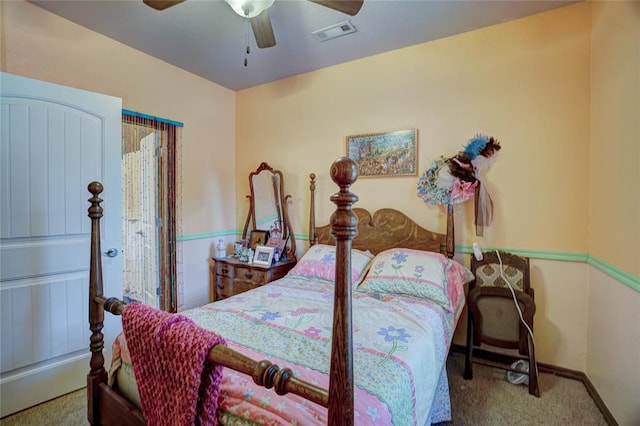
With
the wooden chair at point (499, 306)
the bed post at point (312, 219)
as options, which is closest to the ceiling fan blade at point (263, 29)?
the bed post at point (312, 219)

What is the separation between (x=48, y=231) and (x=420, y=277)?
251 centimetres

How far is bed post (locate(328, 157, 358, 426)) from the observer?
28.6 inches

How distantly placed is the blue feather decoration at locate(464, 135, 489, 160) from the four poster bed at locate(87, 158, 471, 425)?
0.61 meters

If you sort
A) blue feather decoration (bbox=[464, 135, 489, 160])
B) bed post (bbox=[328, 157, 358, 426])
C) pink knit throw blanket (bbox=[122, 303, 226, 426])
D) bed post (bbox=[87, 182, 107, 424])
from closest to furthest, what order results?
bed post (bbox=[328, 157, 358, 426]) < pink knit throw blanket (bbox=[122, 303, 226, 426]) < bed post (bbox=[87, 182, 107, 424]) < blue feather decoration (bbox=[464, 135, 489, 160])

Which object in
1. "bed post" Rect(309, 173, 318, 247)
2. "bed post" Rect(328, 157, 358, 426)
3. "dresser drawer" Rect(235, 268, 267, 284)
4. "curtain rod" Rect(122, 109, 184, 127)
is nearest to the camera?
"bed post" Rect(328, 157, 358, 426)

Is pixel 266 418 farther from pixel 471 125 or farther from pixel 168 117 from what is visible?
pixel 168 117

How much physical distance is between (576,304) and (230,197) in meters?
3.48

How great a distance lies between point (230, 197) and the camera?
379 cm

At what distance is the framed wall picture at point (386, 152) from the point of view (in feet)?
8.93

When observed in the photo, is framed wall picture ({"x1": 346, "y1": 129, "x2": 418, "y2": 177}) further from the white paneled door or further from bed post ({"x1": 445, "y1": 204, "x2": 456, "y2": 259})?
the white paneled door

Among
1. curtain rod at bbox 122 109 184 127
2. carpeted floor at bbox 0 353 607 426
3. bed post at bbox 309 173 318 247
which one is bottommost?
carpeted floor at bbox 0 353 607 426

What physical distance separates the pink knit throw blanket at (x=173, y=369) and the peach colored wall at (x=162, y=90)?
2.28 meters

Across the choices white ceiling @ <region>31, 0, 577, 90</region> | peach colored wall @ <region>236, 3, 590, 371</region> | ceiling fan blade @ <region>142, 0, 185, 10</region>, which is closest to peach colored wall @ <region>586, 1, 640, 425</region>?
peach colored wall @ <region>236, 3, 590, 371</region>

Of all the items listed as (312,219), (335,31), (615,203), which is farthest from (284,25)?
(615,203)
